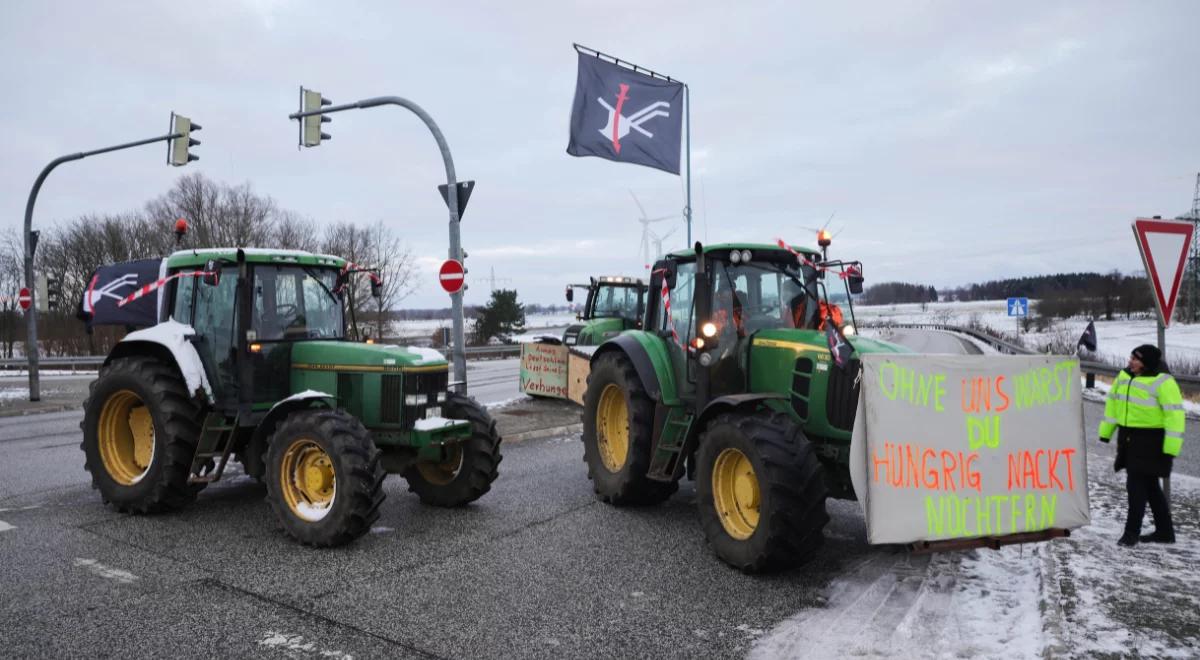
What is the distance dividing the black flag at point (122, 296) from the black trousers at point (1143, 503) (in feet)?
29.2

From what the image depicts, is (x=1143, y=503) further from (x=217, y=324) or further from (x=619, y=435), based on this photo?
(x=217, y=324)

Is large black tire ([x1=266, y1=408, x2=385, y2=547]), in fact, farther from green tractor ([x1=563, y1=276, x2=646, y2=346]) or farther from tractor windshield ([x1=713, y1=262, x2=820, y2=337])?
green tractor ([x1=563, y1=276, x2=646, y2=346])

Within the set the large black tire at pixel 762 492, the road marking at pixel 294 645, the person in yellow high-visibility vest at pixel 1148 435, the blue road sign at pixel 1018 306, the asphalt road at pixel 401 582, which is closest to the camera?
the road marking at pixel 294 645

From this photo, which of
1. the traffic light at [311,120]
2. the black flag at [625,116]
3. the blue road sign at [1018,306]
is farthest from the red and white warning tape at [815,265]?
the blue road sign at [1018,306]

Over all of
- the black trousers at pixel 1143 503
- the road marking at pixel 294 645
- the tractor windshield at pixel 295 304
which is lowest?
the road marking at pixel 294 645

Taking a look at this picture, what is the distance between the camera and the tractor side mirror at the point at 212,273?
7129mm

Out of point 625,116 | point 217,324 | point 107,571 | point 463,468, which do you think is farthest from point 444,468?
point 625,116

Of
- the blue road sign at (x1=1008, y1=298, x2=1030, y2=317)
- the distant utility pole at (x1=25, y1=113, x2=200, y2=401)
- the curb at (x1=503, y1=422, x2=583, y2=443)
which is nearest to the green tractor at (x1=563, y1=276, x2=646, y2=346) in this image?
the curb at (x1=503, y1=422, x2=583, y2=443)

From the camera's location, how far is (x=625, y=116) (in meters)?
11.8

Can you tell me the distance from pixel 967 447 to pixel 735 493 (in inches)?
67.0

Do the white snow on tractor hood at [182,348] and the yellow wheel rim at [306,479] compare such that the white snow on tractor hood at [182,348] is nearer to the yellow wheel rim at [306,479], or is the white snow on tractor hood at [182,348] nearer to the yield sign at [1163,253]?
the yellow wheel rim at [306,479]

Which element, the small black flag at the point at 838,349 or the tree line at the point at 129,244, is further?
the tree line at the point at 129,244

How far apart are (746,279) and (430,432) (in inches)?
124

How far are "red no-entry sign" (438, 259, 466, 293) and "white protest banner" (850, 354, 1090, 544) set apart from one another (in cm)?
776
